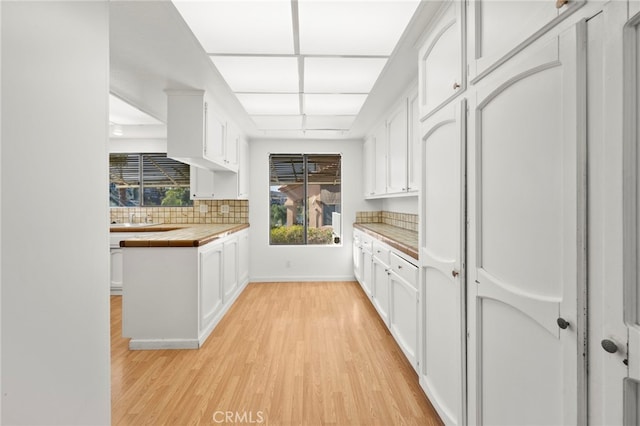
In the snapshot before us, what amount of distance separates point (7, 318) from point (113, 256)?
13.1 feet

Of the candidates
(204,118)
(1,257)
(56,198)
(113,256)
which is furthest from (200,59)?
(113,256)

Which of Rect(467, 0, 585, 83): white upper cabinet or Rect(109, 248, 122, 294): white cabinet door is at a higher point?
Rect(467, 0, 585, 83): white upper cabinet

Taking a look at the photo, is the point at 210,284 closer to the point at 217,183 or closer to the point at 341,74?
the point at 217,183

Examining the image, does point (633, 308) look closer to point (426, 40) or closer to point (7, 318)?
point (7, 318)

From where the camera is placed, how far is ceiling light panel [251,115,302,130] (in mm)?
3658

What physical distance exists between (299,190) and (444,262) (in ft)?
12.1

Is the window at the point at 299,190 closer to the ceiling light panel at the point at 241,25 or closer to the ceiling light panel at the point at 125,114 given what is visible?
the ceiling light panel at the point at 125,114

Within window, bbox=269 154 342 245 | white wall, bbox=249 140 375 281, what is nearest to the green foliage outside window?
window, bbox=269 154 342 245

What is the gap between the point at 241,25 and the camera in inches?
70.3

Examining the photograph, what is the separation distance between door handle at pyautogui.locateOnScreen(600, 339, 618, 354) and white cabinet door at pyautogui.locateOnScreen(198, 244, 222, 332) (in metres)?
2.55

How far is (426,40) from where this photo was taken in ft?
6.05

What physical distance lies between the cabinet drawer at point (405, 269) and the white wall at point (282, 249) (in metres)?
2.32

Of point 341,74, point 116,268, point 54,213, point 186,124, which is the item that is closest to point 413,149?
point 341,74

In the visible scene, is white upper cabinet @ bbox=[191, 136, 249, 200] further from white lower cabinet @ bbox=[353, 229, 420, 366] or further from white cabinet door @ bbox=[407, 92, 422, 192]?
white cabinet door @ bbox=[407, 92, 422, 192]
